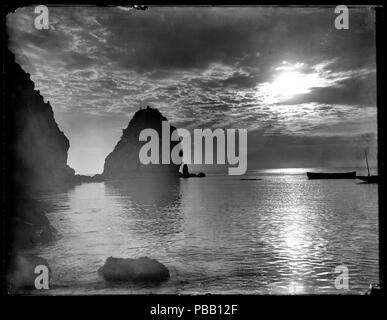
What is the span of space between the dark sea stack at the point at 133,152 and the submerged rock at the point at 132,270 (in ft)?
10.6

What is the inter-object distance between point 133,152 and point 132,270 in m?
32.6

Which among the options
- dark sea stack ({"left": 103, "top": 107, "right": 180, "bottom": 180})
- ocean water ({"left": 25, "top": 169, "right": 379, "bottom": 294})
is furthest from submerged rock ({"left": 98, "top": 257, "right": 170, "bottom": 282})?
dark sea stack ({"left": 103, "top": 107, "right": 180, "bottom": 180})

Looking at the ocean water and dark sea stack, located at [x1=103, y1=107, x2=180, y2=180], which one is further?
dark sea stack, located at [x1=103, y1=107, x2=180, y2=180]

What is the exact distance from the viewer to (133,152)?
40875mm

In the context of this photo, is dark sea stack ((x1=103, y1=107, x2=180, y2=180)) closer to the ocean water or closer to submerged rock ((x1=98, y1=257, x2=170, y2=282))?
submerged rock ((x1=98, y1=257, x2=170, y2=282))

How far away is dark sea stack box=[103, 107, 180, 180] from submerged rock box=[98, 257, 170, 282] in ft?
10.6

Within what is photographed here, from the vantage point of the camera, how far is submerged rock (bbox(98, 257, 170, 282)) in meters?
8.71

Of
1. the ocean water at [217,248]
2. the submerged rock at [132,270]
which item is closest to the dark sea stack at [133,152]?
the submerged rock at [132,270]

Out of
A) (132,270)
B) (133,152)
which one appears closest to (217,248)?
(132,270)

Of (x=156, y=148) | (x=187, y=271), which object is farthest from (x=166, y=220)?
(x=156, y=148)

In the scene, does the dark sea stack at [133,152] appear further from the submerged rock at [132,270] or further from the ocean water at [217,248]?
the ocean water at [217,248]

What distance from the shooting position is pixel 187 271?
48.9 feet

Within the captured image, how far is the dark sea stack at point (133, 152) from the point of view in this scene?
33.4 ft
